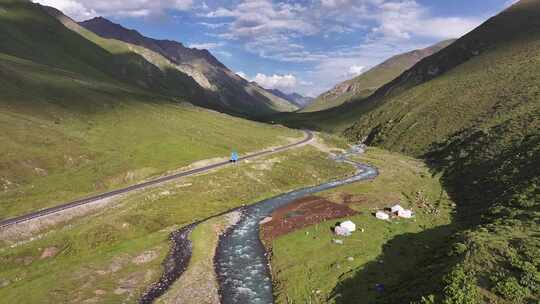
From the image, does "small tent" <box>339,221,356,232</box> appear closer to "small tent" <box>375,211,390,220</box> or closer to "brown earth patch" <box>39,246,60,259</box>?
"small tent" <box>375,211,390,220</box>

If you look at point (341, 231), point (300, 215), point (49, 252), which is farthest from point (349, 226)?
point (49, 252)

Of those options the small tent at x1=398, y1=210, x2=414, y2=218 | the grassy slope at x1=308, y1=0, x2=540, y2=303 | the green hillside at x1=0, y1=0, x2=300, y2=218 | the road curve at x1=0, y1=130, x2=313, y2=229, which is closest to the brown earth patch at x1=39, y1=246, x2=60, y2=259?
the road curve at x1=0, y1=130, x2=313, y2=229

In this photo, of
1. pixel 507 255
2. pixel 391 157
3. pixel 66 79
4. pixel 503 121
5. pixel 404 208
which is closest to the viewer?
pixel 507 255

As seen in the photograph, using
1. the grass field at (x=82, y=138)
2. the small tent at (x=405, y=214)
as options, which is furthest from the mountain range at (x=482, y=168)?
the grass field at (x=82, y=138)

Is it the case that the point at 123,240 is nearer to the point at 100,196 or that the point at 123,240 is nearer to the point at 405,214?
the point at 100,196

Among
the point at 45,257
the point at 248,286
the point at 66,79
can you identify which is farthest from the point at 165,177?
the point at 66,79

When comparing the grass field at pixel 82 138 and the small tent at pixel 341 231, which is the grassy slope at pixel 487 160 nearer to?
the small tent at pixel 341 231

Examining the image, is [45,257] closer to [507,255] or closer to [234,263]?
[234,263]
